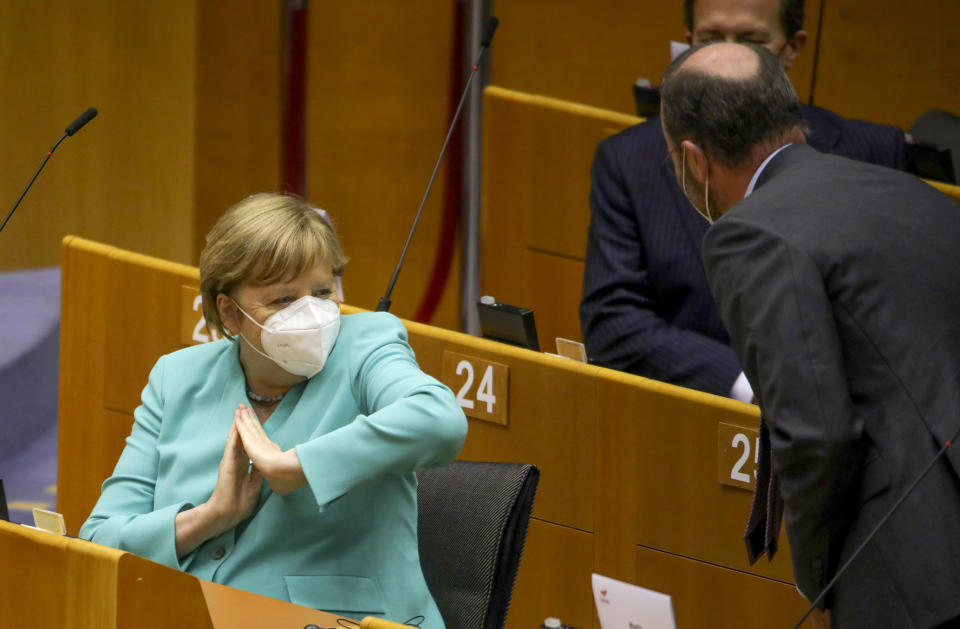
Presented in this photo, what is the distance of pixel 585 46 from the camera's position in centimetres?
546

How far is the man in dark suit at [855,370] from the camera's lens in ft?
6.40

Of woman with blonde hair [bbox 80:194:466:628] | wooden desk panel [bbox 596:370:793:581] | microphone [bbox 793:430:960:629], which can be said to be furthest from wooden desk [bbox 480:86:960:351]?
microphone [bbox 793:430:960:629]

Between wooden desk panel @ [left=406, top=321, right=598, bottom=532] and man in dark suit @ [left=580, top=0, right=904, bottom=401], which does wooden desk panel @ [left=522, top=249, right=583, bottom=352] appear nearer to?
man in dark suit @ [left=580, top=0, right=904, bottom=401]

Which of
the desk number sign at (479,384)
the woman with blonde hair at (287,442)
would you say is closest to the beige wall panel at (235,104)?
the desk number sign at (479,384)

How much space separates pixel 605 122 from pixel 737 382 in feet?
4.61

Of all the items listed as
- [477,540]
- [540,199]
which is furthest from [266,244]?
[540,199]

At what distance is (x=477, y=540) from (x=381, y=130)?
3.52 m

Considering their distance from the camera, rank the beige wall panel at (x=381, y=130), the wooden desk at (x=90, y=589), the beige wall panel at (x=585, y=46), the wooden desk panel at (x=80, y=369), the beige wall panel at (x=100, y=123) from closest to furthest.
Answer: the wooden desk at (x=90, y=589) < the wooden desk panel at (x=80, y=369) < the beige wall panel at (x=585, y=46) < the beige wall panel at (x=100, y=123) < the beige wall panel at (x=381, y=130)

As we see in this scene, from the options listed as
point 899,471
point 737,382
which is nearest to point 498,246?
point 737,382

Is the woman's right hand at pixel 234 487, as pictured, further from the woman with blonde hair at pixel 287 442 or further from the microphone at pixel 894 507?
the microphone at pixel 894 507

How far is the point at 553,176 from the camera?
454 centimetres

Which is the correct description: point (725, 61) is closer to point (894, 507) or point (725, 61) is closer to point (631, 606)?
point (894, 507)

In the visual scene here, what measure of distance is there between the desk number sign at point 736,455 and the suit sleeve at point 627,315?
378mm

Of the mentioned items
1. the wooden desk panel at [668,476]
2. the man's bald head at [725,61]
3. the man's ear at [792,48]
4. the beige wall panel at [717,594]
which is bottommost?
the beige wall panel at [717,594]
